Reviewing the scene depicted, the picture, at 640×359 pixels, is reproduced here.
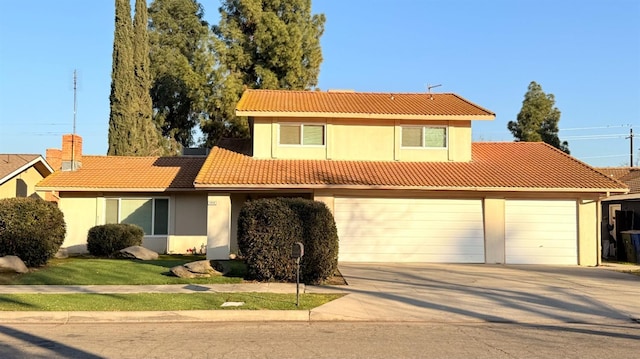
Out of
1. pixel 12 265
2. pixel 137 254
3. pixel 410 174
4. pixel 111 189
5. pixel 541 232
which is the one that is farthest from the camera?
pixel 111 189

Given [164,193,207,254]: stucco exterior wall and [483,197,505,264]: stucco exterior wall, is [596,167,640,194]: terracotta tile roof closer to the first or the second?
[483,197,505,264]: stucco exterior wall

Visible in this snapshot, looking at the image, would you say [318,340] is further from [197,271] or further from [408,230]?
[408,230]

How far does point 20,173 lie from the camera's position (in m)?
23.2

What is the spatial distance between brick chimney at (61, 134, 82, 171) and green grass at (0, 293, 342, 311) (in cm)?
1208

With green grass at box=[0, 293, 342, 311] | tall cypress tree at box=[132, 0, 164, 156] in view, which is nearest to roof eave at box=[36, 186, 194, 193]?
green grass at box=[0, 293, 342, 311]

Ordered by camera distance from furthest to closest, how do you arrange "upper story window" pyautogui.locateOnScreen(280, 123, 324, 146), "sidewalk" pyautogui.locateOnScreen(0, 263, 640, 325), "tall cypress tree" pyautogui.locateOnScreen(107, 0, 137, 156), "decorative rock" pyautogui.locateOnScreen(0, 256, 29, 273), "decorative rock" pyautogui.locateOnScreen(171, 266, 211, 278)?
1. "tall cypress tree" pyautogui.locateOnScreen(107, 0, 137, 156)
2. "upper story window" pyautogui.locateOnScreen(280, 123, 324, 146)
3. "decorative rock" pyautogui.locateOnScreen(0, 256, 29, 273)
4. "decorative rock" pyautogui.locateOnScreen(171, 266, 211, 278)
5. "sidewalk" pyautogui.locateOnScreen(0, 263, 640, 325)

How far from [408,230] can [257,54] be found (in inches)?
682

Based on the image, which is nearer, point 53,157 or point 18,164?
point 18,164

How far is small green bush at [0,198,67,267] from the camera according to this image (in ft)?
47.8

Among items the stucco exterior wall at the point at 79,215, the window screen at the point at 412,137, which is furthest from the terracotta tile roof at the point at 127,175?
the window screen at the point at 412,137

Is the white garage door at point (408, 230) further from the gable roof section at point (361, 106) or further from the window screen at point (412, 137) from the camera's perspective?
Answer: the gable roof section at point (361, 106)

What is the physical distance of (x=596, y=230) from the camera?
707 inches

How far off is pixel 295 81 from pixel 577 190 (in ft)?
58.0

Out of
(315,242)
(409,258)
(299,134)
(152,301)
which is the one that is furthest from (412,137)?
(152,301)
